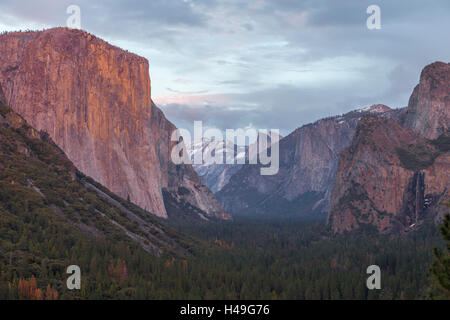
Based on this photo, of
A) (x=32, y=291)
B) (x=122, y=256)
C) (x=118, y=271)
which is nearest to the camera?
(x=32, y=291)

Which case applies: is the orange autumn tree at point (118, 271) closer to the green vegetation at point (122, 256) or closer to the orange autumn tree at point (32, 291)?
the green vegetation at point (122, 256)

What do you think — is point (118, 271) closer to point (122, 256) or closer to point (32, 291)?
point (122, 256)

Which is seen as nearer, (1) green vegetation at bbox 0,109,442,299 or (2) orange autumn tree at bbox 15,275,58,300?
(2) orange autumn tree at bbox 15,275,58,300

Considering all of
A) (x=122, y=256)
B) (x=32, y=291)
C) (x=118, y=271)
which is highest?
(x=122, y=256)

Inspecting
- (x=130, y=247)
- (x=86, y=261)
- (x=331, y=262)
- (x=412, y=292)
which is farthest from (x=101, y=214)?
(x=412, y=292)

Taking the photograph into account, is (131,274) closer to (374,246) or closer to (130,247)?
(130,247)

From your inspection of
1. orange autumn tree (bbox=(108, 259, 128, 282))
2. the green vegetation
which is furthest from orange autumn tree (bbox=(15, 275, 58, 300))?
orange autumn tree (bbox=(108, 259, 128, 282))

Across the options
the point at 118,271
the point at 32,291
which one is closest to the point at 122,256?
the point at 118,271

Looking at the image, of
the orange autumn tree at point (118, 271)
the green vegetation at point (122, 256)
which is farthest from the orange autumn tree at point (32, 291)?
the orange autumn tree at point (118, 271)

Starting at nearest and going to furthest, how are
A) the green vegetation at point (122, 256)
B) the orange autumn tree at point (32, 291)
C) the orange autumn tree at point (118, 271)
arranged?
1. the orange autumn tree at point (32, 291)
2. the green vegetation at point (122, 256)
3. the orange autumn tree at point (118, 271)

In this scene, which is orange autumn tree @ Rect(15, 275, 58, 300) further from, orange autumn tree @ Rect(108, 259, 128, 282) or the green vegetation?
orange autumn tree @ Rect(108, 259, 128, 282)

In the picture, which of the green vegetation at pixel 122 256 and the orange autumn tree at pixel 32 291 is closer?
the orange autumn tree at pixel 32 291

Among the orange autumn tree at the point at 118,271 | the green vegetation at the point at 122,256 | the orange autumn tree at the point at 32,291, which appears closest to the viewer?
the orange autumn tree at the point at 32,291

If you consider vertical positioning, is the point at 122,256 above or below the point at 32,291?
above
